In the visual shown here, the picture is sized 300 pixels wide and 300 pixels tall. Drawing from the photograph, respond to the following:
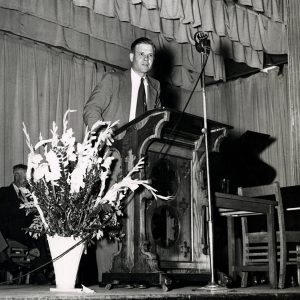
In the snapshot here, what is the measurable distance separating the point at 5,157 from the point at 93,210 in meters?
5.47

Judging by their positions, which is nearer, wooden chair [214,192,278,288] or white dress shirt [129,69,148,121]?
wooden chair [214,192,278,288]

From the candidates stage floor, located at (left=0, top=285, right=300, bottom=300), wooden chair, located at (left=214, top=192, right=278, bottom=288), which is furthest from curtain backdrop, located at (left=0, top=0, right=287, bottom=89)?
stage floor, located at (left=0, top=285, right=300, bottom=300)

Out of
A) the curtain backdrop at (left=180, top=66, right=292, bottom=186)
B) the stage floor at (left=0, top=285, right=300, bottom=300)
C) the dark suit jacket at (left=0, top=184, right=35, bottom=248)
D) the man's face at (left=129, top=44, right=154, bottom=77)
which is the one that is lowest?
the stage floor at (left=0, top=285, right=300, bottom=300)

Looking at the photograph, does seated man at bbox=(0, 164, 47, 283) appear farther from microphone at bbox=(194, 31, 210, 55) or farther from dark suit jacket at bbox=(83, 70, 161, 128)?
microphone at bbox=(194, 31, 210, 55)

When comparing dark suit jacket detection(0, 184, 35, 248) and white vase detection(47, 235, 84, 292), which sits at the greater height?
dark suit jacket detection(0, 184, 35, 248)

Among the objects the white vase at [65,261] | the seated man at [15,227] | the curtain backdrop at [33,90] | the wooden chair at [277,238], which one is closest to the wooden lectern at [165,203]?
the white vase at [65,261]

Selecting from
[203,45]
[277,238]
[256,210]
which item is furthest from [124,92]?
[277,238]

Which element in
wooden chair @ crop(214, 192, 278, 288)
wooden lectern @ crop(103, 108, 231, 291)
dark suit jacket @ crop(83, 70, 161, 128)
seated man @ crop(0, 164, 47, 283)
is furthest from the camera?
seated man @ crop(0, 164, 47, 283)

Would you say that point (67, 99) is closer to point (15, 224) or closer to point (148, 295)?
point (15, 224)

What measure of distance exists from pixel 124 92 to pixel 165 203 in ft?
3.18

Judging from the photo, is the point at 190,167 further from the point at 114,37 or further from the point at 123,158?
the point at 114,37

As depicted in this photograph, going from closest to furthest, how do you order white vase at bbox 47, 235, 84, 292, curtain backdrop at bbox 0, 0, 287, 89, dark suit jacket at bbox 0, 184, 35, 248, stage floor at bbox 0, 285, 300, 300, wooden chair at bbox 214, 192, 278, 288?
stage floor at bbox 0, 285, 300, 300 < white vase at bbox 47, 235, 84, 292 < wooden chair at bbox 214, 192, 278, 288 < curtain backdrop at bbox 0, 0, 287, 89 < dark suit jacket at bbox 0, 184, 35, 248

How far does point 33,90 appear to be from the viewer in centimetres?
880

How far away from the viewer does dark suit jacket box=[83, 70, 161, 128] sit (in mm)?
4094
